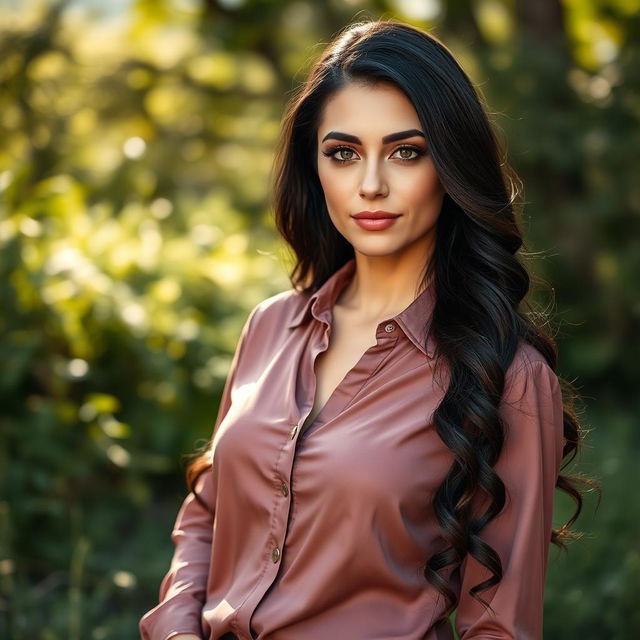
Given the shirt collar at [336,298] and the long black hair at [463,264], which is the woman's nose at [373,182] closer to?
the long black hair at [463,264]

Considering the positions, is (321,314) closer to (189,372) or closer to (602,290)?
(189,372)

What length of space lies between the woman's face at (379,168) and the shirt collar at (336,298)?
0.15 meters

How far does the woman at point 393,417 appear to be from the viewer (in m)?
2.17

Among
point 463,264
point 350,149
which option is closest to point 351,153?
point 350,149

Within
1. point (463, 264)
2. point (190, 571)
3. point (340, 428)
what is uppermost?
point (463, 264)

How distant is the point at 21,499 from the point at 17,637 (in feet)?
3.12

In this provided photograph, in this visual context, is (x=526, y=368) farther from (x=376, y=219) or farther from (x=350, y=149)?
(x=350, y=149)

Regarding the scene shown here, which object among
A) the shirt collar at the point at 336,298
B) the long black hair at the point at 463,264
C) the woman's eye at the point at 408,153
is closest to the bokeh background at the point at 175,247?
the long black hair at the point at 463,264

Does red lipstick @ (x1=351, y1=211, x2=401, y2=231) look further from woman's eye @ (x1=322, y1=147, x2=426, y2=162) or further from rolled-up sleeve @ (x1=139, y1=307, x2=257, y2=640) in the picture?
rolled-up sleeve @ (x1=139, y1=307, x2=257, y2=640)

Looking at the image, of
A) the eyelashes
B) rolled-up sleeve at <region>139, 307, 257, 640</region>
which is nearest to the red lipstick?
the eyelashes

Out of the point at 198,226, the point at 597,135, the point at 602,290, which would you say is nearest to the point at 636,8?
the point at 597,135

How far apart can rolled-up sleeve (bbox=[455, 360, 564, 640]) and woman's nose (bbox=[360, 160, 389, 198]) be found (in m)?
0.53

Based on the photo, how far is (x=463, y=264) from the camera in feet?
8.13

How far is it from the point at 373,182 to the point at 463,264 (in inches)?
12.5
